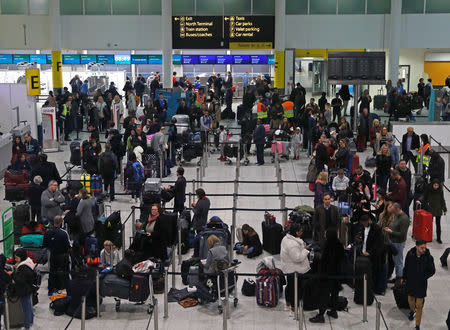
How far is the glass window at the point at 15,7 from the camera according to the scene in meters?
34.8

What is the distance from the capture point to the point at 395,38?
1288 inches

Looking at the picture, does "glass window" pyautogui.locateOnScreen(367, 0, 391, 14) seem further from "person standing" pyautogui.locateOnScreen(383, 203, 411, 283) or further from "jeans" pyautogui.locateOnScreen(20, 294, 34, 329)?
"jeans" pyautogui.locateOnScreen(20, 294, 34, 329)

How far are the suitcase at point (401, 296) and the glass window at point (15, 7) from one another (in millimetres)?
27156

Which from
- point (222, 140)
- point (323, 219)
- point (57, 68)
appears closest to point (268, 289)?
point (323, 219)

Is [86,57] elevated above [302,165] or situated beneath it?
elevated above

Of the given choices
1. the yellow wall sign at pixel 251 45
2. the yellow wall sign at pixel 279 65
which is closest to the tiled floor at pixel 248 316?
the yellow wall sign at pixel 279 65

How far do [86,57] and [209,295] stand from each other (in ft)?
101

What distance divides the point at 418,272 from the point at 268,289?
2.28 meters

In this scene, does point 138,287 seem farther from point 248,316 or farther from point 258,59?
point 258,59

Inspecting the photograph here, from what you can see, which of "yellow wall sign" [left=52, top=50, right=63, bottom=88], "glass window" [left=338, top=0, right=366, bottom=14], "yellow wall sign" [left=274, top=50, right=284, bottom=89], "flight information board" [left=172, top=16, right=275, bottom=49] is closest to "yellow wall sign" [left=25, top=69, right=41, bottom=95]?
"yellow wall sign" [left=52, top=50, right=63, bottom=88]

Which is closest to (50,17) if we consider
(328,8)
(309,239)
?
(328,8)

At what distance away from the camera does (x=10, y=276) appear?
10945 mm

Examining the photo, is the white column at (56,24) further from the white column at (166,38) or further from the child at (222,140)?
the child at (222,140)

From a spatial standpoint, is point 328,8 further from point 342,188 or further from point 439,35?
point 342,188
